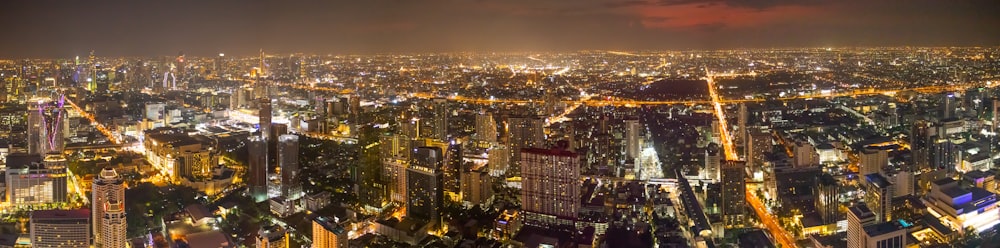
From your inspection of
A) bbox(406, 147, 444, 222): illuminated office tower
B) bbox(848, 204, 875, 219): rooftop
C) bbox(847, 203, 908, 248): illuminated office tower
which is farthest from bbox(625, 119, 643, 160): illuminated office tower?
bbox(847, 203, 908, 248): illuminated office tower

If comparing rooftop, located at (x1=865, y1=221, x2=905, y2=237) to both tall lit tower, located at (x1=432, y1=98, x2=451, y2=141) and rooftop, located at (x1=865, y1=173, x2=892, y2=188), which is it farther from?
tall lit tower, located at (x1=432, y1=98, x2=451, y2=141)

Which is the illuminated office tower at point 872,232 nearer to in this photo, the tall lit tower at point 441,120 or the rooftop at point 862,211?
the rooftop at point 862,211

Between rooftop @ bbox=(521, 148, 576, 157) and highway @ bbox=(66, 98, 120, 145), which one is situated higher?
highway @ bbox=(66, 98, 120, 145)

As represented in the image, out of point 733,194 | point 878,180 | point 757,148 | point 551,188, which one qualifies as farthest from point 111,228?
point 757,148

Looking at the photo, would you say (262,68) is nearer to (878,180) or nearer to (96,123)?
(96,123)

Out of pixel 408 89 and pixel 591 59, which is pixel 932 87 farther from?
pixel 408 89

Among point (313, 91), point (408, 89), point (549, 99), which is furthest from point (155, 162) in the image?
point (549, 99)
